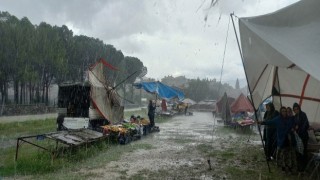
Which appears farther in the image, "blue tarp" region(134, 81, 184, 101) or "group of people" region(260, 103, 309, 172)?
"blue tarp" region(134, 81, 184, 101)

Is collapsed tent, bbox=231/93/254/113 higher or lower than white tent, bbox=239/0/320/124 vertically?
lower

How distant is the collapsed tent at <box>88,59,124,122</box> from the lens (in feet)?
54.0

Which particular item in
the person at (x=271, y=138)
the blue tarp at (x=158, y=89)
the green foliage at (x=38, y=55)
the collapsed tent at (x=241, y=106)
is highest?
the green foliage at (x=38, y=55)

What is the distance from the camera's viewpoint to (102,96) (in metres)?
17.1

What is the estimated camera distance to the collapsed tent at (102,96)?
1647 centimetres

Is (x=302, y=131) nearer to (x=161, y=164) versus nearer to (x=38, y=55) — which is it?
(x=161, y=164)

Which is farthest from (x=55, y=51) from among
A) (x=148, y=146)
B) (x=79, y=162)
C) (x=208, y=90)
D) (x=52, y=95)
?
(x=208, y=90)

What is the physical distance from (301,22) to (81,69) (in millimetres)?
39824

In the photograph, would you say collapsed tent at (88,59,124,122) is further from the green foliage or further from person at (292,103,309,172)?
the green foliage

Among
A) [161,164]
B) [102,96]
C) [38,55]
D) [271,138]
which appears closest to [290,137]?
[271,138]

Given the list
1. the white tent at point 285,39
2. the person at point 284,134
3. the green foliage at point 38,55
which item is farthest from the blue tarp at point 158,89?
the person at point 284,134

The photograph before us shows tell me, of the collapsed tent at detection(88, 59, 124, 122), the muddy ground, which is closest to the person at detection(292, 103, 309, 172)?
the muddy ground

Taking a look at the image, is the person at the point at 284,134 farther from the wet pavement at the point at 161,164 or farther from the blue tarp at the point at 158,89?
the blue tarp at the point at 158,89

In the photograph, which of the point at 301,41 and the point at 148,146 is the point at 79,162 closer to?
the point at 148,146
